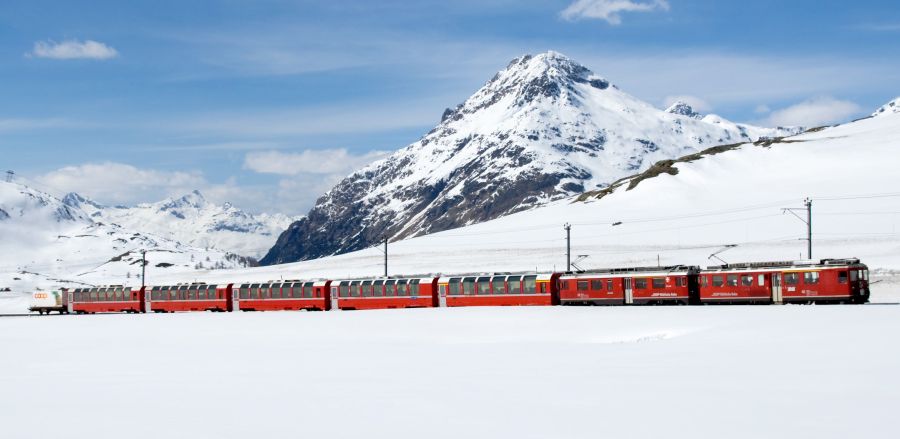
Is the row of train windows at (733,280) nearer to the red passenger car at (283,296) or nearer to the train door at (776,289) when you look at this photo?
the train door at (776,289)

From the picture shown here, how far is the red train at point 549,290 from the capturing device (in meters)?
62.7

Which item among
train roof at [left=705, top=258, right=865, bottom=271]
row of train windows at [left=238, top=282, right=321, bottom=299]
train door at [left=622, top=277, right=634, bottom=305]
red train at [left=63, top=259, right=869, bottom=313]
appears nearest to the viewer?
train roof at [left=705, top=258, right=865, bottom=271]

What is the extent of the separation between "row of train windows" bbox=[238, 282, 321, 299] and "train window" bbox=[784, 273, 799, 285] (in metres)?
46.1

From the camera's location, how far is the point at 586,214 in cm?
19900

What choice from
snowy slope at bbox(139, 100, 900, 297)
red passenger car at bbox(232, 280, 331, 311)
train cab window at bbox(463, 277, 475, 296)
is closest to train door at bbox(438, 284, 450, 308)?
train cab window at bbox(463, 277, 475, 296)

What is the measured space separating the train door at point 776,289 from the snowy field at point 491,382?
30.5 ft

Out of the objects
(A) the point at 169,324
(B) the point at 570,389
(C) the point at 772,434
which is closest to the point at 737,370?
(B) the point at 570,389

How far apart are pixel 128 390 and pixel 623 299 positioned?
49.5 m

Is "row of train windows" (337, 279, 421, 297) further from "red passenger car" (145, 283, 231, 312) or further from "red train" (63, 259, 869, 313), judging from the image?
"red passenger car" (145, 283, 231, 312)

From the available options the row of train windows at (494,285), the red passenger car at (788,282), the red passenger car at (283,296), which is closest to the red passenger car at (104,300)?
the red passenger car at (283,296)

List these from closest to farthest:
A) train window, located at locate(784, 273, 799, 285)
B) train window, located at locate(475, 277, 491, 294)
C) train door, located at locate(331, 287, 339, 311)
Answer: train window, located at locate(784, 273, 799, 285)
train window, located at locate(475, 277, 491, 294)
train door, located at locate(331, 287, 339, 311)

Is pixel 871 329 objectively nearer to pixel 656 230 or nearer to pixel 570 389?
pixel 570 389

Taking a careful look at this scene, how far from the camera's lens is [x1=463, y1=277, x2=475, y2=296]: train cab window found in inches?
3145

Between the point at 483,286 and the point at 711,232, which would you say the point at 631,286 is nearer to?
the point at 483,286
